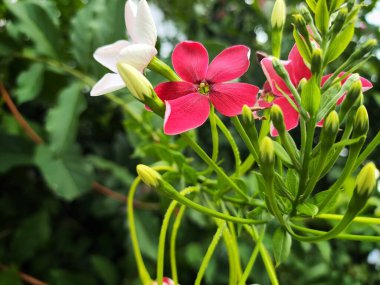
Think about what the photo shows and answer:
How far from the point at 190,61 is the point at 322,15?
0.10m

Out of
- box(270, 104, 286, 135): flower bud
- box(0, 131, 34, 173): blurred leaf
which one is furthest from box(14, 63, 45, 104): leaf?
box(270, 104, 286, 135): flower bud

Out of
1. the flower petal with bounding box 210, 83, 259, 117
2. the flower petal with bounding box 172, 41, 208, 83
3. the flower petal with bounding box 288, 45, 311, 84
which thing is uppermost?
the flower petal with bounding box 172, 41, 208, 83

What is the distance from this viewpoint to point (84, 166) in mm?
883

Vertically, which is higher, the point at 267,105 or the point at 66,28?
the point at 267,105

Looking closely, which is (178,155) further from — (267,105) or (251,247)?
(251,247)

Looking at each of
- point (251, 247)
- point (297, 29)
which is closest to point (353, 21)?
point (297, 29)

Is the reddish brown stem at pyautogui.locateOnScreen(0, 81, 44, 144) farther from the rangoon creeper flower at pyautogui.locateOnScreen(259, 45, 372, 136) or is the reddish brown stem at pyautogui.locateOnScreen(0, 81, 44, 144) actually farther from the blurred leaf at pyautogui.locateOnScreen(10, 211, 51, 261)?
→ the rangoon creeper flower at pyautogui.locateOnScreen(259, 45, 372, 136)

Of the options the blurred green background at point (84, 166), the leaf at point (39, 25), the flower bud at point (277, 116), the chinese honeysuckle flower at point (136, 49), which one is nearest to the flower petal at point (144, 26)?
the chinese honeysuckle flower at point (136, 49)

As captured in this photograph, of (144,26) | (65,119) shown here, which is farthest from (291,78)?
(65,119)

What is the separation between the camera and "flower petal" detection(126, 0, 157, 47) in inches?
14.6

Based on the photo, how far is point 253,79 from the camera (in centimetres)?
99

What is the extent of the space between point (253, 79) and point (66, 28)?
1.34 feet

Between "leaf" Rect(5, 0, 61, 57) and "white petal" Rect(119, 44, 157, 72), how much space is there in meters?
0.55

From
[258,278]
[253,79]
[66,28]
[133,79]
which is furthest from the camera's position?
[66,28]
